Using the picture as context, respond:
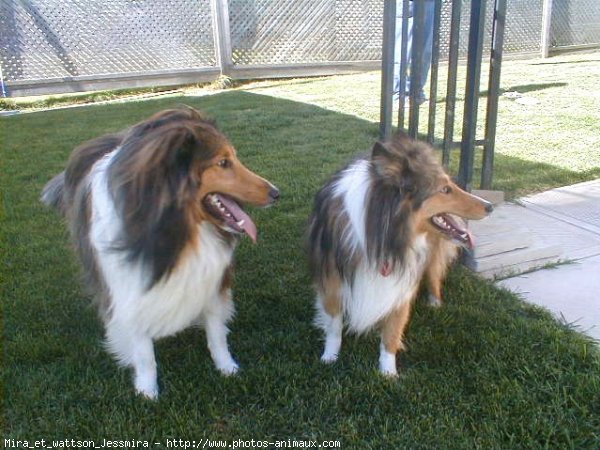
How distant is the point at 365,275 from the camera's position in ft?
7.56

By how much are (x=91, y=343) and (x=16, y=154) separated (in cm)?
419

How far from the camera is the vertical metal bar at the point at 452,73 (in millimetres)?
3131

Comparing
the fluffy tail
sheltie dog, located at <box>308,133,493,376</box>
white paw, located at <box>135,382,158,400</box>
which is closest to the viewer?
sheltie dog, located at <box>308,133,493,376</box>

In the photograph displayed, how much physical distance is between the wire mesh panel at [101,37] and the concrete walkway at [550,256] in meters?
8.75

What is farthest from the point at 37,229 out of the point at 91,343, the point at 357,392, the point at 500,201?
the point at 500,201

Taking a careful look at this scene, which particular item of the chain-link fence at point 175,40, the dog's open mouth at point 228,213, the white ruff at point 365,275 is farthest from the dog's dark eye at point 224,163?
the chain-link fence at point 175,40

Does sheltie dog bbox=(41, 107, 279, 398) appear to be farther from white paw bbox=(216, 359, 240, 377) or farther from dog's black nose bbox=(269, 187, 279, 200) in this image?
white paw bbox=(216, 359, 240, 377)

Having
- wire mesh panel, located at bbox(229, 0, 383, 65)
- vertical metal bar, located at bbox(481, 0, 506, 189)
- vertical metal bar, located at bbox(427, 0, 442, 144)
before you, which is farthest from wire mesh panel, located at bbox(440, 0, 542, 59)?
vertical metal bar, located at bbox(427, 0, 442, 144)

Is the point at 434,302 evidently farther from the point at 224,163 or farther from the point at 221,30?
the point at 221,30

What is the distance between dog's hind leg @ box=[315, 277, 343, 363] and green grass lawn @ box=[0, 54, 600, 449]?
0.07 m

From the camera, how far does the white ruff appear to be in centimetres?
220

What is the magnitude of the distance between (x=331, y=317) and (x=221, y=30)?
31.2 ft

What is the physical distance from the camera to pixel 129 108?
8.34m

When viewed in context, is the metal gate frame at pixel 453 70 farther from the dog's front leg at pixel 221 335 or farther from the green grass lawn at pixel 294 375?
the dog's front leg at pixel 221 335
